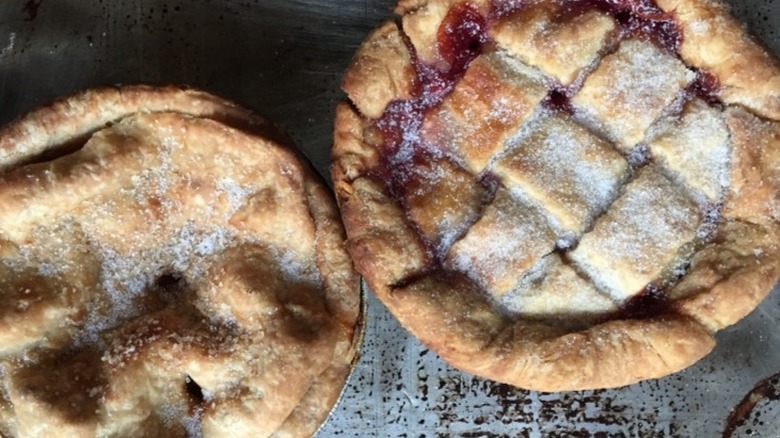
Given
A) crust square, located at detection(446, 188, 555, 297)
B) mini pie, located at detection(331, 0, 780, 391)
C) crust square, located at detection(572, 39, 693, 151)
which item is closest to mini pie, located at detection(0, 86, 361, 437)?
mini pie, located at detection(331, 0, 780, 391)

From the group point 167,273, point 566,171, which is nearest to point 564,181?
point 566,171

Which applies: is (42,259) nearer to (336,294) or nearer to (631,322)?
(336,294)

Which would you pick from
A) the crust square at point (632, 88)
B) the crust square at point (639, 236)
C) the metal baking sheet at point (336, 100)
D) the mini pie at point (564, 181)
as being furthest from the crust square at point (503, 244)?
the metal baking sheet at point (336, 100)

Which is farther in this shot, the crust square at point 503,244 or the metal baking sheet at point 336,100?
the metal baking sheet at point 336,100

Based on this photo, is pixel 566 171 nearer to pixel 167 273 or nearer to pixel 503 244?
pixel 503 244

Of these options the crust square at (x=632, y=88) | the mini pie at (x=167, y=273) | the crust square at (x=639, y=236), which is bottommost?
the mini pie at (x=167, y=273)

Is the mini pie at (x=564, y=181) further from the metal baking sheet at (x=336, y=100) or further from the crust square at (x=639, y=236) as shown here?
the metal baking sheet at (x=336, y=100)
